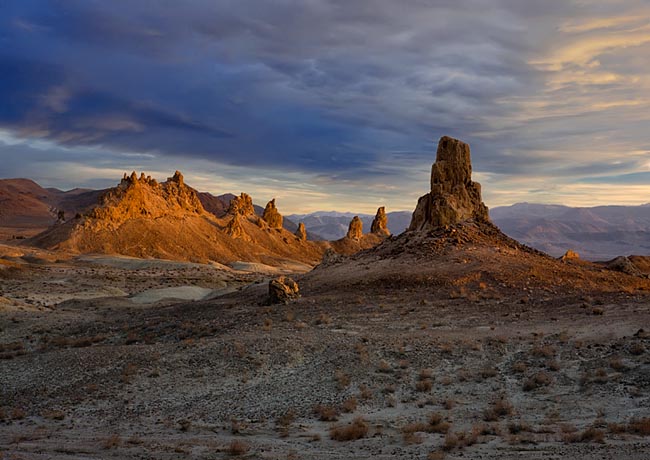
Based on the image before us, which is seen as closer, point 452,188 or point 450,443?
point 450,443

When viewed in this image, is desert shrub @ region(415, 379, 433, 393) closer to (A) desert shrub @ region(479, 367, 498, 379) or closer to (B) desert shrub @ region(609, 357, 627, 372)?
(A) desert shrub @ region(479, 367, 498, 379)

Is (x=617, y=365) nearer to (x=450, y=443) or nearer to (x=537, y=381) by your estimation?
(x=537, y=381)

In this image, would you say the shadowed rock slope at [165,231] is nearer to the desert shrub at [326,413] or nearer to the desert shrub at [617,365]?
the desert shrub at [326,413]

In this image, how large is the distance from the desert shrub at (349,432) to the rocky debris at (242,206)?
374ft

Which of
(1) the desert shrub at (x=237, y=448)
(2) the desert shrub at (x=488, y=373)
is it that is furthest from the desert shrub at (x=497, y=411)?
(1) the desert shrub at (x=237, y=448)

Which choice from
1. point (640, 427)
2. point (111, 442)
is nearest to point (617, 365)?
point (640, 427)

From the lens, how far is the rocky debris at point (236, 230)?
11065cm

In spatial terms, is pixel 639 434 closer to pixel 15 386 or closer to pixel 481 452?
pixel 481 452

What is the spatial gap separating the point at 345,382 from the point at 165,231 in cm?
8551

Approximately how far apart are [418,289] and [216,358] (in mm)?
14672

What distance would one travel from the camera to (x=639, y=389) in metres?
12.7

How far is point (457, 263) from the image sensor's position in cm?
3117

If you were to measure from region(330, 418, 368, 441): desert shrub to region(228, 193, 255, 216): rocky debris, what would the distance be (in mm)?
114126

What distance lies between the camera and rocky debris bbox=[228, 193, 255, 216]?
125812 mm
